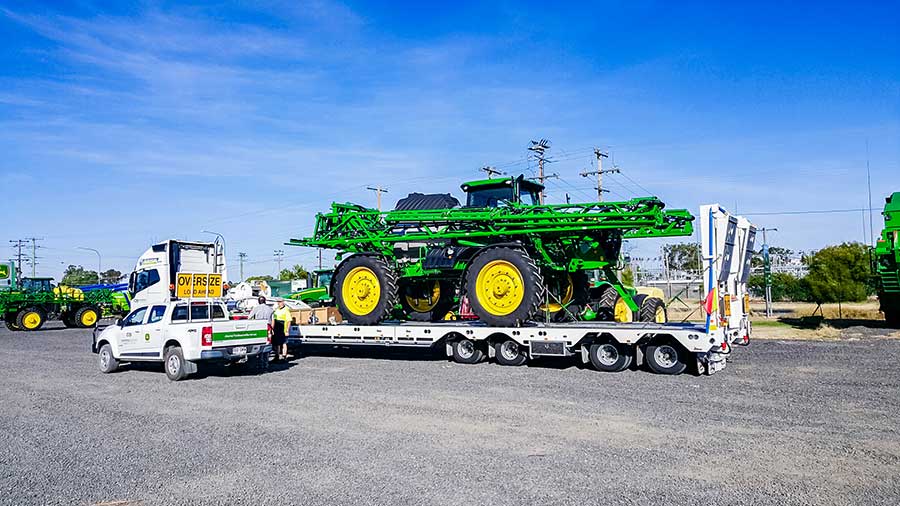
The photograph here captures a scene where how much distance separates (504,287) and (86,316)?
2679 centimetres

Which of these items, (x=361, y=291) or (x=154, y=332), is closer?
(x=154, y=332)

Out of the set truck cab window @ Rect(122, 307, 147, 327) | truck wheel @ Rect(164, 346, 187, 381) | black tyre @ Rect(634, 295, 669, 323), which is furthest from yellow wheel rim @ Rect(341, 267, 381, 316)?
black tyre @ Rect(634, 295, 669, 323)

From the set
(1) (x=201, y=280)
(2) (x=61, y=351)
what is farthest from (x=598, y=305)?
(2) (x=61, y=351)

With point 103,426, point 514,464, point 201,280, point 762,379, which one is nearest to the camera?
point 514,464

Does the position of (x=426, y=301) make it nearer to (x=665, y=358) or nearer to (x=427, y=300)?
(x=427, y=300)

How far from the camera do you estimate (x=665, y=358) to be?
13.1 m

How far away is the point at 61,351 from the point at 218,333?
9.88 metres

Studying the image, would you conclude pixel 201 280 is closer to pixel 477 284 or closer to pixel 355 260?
pixel 355 260

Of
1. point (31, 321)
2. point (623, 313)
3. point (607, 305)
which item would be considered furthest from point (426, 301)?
point (31, 321)

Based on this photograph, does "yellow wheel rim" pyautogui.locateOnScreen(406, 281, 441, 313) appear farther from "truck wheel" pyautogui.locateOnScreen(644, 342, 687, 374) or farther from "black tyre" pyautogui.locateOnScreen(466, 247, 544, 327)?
"truck wheel" pyautogui.locateOnScreen(644, 342, 687, 374)

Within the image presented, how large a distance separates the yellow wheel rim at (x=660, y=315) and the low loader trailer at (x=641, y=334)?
1964 millimetres

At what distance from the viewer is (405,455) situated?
7629 millimetres

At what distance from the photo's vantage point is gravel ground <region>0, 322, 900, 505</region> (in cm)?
641

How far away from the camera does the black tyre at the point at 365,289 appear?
53.5 ft
